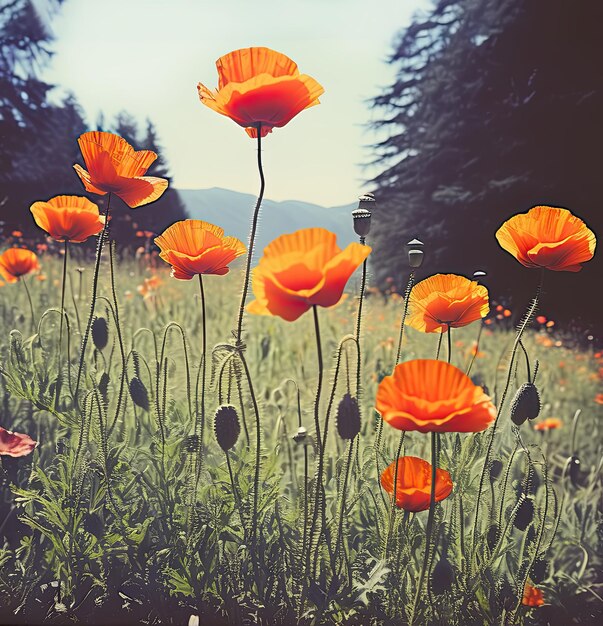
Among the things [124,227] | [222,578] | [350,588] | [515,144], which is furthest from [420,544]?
[124,227]

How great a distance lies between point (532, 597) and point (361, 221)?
790 mm

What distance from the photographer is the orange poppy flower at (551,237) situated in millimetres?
1039

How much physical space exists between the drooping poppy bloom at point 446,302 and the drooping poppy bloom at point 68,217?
0.60m

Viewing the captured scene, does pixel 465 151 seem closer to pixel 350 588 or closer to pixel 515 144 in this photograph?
pixel 515 144

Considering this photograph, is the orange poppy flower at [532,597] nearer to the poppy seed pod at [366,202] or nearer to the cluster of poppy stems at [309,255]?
the cluster of poppy stems at [309,255]

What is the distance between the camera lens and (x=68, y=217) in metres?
1.25

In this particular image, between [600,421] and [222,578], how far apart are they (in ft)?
6.85

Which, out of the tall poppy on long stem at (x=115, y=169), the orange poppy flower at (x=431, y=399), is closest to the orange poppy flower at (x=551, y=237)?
the orange poppy flower at (x=431, y=399)

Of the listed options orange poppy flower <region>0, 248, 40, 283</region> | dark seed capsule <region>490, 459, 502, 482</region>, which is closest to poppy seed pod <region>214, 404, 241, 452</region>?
dark seed capsule <region>490, 459, 502, 482</region>

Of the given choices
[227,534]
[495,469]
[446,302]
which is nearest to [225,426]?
[227,534]

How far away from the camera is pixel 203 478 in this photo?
1265mm

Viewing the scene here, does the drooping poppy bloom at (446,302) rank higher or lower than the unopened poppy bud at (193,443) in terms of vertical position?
higher

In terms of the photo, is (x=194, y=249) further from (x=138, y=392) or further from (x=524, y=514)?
(x=524, y=514)

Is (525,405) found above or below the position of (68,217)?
below
